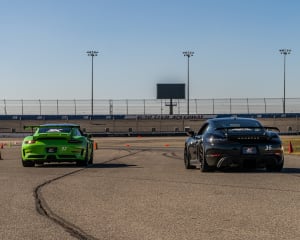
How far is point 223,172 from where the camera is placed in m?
15.2

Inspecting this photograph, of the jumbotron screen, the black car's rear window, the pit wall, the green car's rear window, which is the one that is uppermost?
the jumbotron screen

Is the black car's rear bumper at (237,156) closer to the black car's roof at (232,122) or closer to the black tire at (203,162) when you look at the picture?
the black tire at (203,162)

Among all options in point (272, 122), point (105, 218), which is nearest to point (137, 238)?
point (105, 218)

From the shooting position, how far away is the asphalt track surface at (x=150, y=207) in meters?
6.91

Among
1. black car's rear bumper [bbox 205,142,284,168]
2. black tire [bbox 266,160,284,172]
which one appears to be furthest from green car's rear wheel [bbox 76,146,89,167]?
black tire [bbox 266,160,284,172]

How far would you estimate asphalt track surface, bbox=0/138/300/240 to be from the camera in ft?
22.7

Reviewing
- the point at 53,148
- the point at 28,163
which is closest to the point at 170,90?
the point at 28,163

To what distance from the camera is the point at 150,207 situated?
883cm

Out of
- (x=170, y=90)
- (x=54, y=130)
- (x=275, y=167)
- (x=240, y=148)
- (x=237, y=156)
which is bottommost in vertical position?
(x=275, y=167)

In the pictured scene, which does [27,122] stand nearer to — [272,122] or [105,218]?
[272,122]

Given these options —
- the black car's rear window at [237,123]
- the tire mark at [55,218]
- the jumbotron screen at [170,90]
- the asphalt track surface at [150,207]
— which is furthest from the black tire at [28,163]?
the jumbotron screen at [170,90]

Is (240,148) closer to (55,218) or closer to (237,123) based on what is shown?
(237,123)

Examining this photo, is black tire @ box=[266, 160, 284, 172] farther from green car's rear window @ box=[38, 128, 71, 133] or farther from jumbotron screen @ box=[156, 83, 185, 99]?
jumbotron screen @ box=[156, 83, 185, 99]

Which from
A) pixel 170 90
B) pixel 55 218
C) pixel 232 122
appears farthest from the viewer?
pixel 170 90
